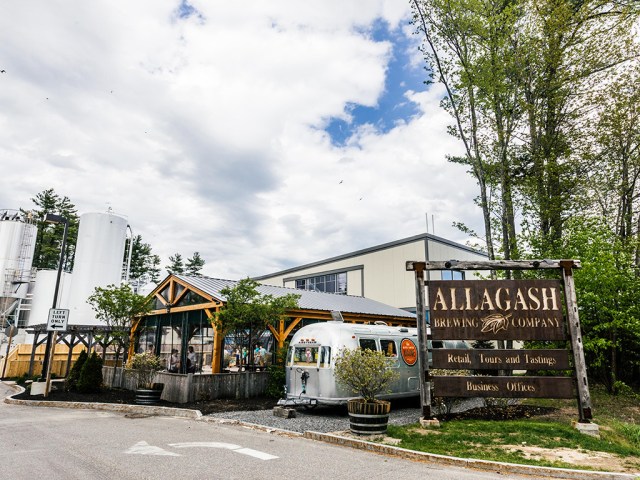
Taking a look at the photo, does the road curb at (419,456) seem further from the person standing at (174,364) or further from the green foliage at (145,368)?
the person standing at (174,364)

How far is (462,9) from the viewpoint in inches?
643

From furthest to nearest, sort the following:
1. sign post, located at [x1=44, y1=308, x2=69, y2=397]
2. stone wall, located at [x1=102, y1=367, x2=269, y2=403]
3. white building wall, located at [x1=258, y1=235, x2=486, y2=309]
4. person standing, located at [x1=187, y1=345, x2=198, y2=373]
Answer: white building wall, located at [x1=258, y1=235, x2=486, y2=309]
person standing, located at [x1=187, y1=345, x2=198, y2=373]
sign post, located at [x1=44, y1=308, x2=69, y2=397]
stone wall, located at [x1=102, y1=367, x2=269, y2=403]

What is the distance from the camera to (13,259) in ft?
120

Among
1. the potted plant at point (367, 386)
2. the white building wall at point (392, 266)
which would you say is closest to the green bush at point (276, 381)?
the potted plant at point (367, 386)

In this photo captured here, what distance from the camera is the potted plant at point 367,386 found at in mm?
8406

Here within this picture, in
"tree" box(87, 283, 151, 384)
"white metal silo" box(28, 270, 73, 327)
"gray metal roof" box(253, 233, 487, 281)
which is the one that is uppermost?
"gray metal roof" box(253, 233, 487, 281)

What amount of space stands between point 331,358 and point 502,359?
438 cm

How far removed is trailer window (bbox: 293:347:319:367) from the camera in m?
11.8

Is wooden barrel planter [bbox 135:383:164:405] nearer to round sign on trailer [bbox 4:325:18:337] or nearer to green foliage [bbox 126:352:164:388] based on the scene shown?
green foliage [bbox 126:352:164:388]

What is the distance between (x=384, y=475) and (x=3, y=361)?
2537 centimetres

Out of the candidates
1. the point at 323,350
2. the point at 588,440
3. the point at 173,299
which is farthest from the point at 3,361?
the point at 588,440

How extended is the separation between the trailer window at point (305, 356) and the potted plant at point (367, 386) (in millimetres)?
2316

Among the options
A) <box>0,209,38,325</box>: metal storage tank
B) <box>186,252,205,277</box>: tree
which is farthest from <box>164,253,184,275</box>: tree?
<box>0,209,38,325</box>: metal storage tank

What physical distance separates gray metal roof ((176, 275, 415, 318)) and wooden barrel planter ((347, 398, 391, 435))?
26.9 feet
